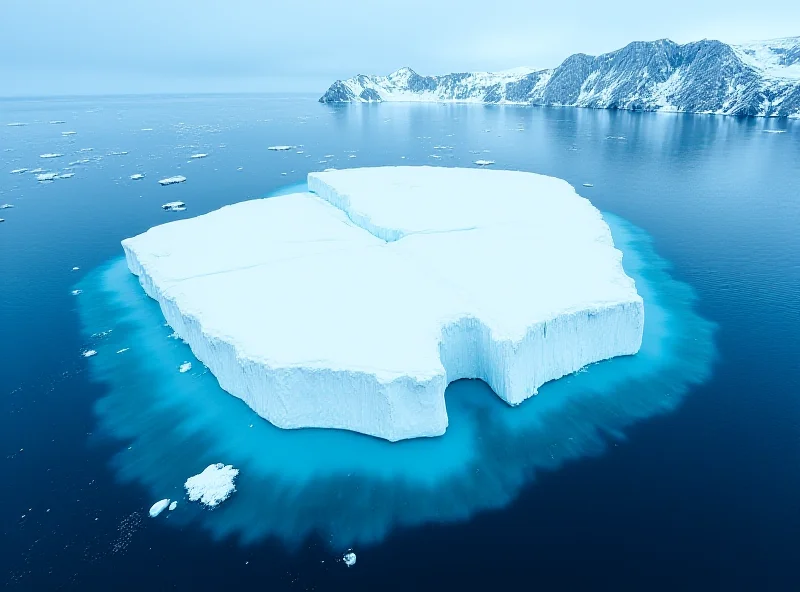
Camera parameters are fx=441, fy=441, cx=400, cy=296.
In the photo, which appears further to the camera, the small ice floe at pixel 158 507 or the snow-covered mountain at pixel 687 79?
the snow-covered mountain at pixel 687 79

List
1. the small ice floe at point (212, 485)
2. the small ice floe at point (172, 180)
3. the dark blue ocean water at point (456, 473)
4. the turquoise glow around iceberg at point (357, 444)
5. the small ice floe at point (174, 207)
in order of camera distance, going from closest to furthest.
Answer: the dark blue ocean water at point (456, 473)
the turquoise glow around iceberg at point (357, 444)
the small ice floe at point (212, 485)
the small ice floe at point (174, 207)
the small ice floe at point (172, 180)

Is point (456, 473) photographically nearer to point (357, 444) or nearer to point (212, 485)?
point (357, 444)

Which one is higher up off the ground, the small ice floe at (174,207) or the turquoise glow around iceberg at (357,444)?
the small ice floe at (174,207)

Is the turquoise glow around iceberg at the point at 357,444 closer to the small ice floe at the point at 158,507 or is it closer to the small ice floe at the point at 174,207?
the small ice floe at the point at 158,507

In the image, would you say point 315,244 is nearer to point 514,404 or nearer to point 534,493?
point 514,404

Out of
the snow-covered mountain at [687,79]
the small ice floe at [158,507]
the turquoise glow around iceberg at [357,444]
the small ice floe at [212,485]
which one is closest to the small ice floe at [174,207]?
the turquoise glow around iceberg at [357,444]

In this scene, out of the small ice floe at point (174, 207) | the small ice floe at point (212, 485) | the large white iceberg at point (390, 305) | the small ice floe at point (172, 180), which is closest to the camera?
the small ice floe at point (212, 485)
